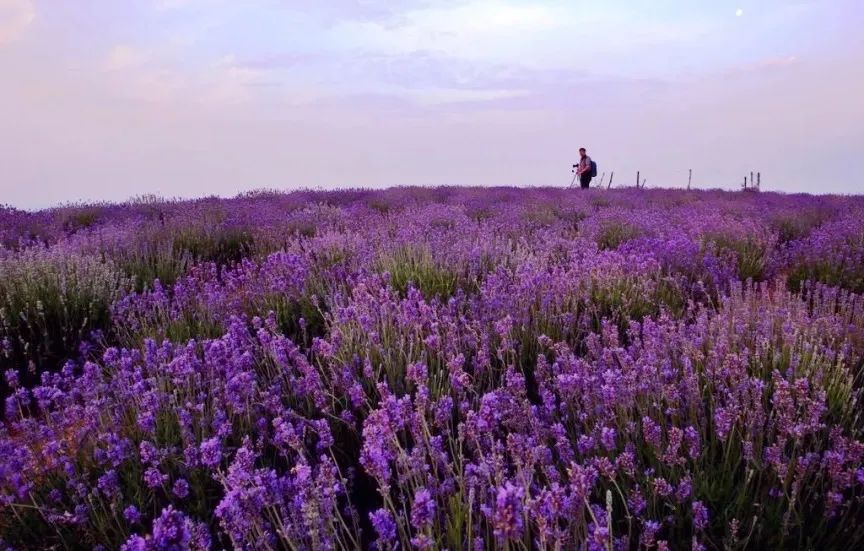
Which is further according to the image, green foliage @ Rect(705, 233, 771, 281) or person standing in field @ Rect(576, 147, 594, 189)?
person standing in field @ Rect(576, 147, 594, 189)

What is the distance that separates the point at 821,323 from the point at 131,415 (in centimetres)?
356

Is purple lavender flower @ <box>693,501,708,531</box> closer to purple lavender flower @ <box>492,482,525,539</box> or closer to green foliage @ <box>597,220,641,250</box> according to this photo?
purple lavender flower @ <box>492,482,525,539</box>

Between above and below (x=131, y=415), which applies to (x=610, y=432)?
above

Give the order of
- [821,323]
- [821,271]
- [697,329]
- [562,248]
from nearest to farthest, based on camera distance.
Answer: [697,329]
[821,323]
[821,271]
[562,248]

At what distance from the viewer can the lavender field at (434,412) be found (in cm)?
175

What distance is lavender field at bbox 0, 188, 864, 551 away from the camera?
175 cm

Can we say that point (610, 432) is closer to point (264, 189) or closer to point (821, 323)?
point (821, 323)

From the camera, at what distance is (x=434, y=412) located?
→ 2.60 metres

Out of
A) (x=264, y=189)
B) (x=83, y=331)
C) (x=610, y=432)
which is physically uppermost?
(x=264, y=189)

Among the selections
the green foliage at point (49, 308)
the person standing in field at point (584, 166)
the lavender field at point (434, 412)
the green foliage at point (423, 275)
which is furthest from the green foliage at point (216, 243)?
the person standing in field at point (584, 166)

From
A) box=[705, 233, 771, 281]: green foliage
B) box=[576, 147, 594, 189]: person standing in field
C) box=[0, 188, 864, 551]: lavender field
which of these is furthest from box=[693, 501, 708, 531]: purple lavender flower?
box=[576, 147, 594, 189]: person standing in field

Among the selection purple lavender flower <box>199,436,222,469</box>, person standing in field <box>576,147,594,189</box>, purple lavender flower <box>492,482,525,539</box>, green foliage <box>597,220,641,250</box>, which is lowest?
purple lavender flower <box>199,436,222,469</box>

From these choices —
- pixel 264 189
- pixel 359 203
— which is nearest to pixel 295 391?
pixel 359 203

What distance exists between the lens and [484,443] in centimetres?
238
